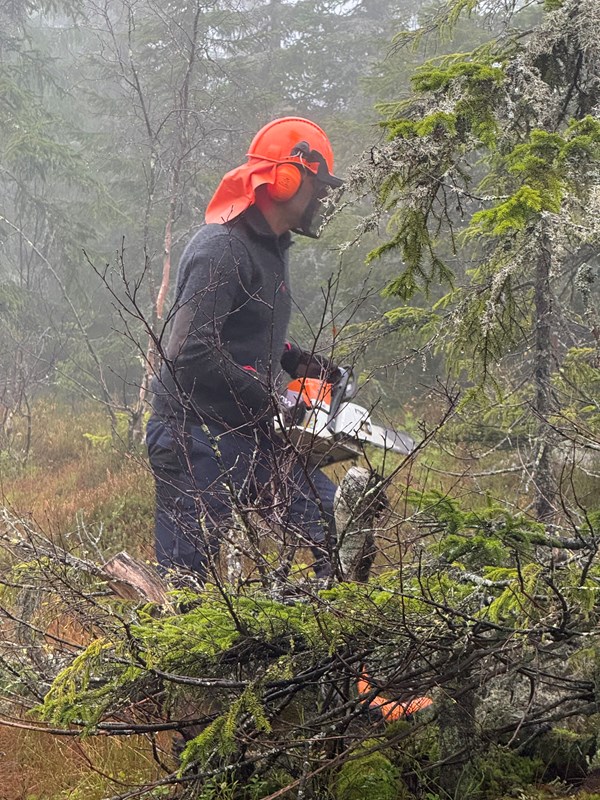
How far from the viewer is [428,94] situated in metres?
2.95

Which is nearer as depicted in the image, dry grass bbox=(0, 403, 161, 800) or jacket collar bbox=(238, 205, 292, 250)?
Result: dry grass bbox=(0, 403, 161, 800)

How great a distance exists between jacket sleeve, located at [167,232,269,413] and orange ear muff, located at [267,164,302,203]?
434 mm

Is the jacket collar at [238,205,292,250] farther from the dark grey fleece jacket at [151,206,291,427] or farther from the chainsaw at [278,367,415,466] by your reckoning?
the chainsaw at [278,367,415,466]

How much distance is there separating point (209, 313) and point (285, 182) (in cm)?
101

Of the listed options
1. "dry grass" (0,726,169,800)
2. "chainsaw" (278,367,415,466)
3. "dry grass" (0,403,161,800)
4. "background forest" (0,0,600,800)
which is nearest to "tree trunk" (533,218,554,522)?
"background forest" (0,0,600,800)

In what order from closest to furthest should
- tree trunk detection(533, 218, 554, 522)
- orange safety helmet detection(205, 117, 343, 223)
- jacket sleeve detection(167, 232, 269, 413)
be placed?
1. jacket sleeve detection(167, 232, 269, 413)
2. orange safety helmet detection(205, 117, 343, 223)
3. tree trunk detection(533, 218, 554, 522)

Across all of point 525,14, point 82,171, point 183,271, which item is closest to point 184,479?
point 183,271

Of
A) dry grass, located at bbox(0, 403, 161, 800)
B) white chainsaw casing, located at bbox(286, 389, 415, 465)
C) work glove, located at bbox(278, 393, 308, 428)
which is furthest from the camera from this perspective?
white chainsaw casing, located at bbox(286, 389, 415, 465)

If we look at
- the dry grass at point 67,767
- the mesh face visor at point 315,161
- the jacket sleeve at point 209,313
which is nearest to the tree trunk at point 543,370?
the mesh face visor at point 315,161

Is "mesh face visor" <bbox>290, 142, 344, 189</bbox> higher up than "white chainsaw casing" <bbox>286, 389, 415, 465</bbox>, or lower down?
higher up

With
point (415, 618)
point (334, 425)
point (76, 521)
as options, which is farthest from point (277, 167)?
point (76, 521)

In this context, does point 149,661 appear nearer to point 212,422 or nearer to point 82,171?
point 212,422

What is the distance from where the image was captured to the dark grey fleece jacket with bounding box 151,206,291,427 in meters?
3.70

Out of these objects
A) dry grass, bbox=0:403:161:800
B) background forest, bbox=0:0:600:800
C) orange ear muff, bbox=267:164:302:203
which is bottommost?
dry grass, bbox=0:403:161:800
